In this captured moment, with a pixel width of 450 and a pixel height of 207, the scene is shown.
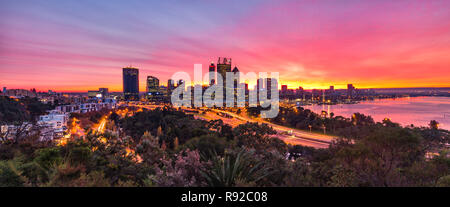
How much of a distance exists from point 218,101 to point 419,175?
74.7m

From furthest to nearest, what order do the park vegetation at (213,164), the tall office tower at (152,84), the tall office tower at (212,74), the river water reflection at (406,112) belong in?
the tall office tower at (152,84) → the tall office tower at (212,74) → the river water reflection at (406,112) → the park vegetation at (213,164)

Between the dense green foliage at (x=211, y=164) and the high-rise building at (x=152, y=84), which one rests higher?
the high-rise building at (x=152, y=84)

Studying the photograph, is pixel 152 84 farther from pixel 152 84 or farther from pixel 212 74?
pixel 212 74

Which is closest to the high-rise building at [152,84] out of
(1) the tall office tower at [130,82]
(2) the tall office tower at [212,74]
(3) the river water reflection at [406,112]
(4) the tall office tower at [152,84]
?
(4) the tall office tower at [152,84]

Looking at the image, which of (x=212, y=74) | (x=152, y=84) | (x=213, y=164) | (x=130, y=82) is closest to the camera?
(x=213, y=164)

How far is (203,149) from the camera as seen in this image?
26.6 feet

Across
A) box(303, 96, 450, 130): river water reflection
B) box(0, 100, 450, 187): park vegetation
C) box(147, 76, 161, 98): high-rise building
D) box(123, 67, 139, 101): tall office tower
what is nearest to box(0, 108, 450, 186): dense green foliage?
box(0, 100, 450, 187): park vegetation

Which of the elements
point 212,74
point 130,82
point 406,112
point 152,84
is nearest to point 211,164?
point 406,112

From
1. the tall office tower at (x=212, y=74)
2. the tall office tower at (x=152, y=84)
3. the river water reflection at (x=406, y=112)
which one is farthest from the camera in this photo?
A: the tall office tower at (x=152, y=84)

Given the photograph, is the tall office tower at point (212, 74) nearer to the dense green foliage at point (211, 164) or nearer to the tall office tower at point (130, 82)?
the tall office tower at point (130, 82)

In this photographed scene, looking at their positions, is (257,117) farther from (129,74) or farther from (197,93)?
(129,74)

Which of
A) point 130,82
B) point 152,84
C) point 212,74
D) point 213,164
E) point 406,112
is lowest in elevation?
point 406,112

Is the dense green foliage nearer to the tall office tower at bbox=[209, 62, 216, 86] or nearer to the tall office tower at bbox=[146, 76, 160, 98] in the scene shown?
the tall office tower at bbox=[209, 62, 216, 86]

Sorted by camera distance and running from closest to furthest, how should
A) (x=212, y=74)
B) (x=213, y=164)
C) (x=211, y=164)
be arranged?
(x=211, y=164)
(x=213, y=164)
(x=212, y=74)
